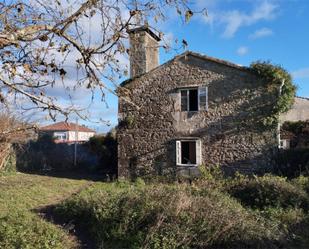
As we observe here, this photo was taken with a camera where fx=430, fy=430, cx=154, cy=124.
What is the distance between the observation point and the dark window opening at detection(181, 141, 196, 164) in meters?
21.3

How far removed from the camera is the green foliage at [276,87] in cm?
1923

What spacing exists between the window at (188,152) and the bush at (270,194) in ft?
21.7

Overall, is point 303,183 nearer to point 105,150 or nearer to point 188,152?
point 188,152

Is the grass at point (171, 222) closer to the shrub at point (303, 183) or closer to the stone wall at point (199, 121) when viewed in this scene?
Answer: the shrub at point (303, 183)

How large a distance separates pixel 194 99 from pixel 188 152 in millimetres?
2669

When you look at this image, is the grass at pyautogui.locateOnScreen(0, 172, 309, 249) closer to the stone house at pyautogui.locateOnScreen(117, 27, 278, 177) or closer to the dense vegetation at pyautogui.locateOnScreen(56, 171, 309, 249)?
the dense vegetation at pyautogui.locateOnScreen(56, 171, 309, 249)

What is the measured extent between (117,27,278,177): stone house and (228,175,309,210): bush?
5946 mm

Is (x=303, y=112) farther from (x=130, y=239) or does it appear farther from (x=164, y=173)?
(x=130, y=239)

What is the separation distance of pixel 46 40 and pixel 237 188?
11.0 metres

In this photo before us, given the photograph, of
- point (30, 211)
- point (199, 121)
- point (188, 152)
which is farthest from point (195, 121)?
point (30, 211)

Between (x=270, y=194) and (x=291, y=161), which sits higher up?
→ (x=291, y=161)

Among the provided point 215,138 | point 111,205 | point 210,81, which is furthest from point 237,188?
point 210,81

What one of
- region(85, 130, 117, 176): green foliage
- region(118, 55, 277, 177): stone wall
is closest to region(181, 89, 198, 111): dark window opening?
region(118, 55, 277, 177): stone wall

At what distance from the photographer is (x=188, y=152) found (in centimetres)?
2155
